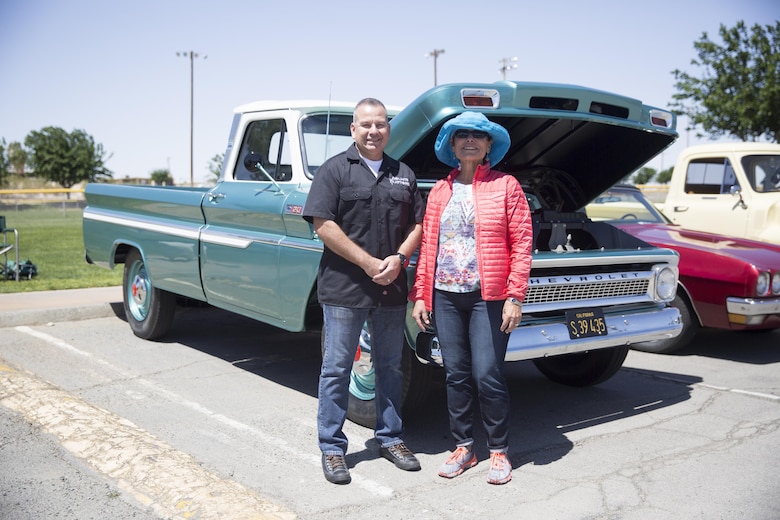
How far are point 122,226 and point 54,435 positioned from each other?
3.24 metres

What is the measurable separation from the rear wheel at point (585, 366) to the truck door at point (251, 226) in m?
2.23

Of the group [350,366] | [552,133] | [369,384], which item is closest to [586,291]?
[552,133]

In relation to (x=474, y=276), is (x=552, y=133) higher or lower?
higher

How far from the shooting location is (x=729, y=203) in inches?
351

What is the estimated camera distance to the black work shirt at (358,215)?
12.9 feet

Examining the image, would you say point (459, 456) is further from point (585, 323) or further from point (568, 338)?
point (585, 323)

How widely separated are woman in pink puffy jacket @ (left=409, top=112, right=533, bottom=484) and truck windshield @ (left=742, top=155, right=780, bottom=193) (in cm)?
595

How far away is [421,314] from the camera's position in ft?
13.2

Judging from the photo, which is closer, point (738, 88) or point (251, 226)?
point (251, 226)

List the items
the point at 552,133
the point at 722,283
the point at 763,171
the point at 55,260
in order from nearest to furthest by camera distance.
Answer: the point at 552,133 → the point at 722,283 → the point at 763,171 → the point at 55,260

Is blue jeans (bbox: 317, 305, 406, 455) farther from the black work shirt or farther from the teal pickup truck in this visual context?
the teal pickup truck

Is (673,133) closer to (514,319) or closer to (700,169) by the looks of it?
(514,319)

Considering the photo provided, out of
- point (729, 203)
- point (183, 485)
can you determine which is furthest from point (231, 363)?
point (729, 203)

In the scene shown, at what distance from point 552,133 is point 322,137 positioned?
1625mm
